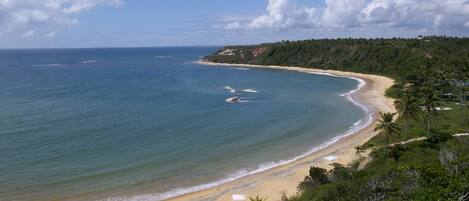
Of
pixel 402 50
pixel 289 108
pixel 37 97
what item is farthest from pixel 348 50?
pixel 37 97

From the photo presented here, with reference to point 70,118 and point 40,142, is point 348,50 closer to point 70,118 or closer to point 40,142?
point 70,118

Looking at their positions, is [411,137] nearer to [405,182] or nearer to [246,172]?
[246,172]

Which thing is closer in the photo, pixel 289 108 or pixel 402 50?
pixel 289 108

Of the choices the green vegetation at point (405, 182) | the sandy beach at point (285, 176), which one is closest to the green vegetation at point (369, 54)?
the sandy beach at point (285, 176)

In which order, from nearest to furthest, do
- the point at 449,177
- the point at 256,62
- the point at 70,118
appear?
the point at 449,177 < the point at 70,118 < the point at 256,62

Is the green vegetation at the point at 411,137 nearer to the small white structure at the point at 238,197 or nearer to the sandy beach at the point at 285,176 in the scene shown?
the sandy beach at the point at 285,176

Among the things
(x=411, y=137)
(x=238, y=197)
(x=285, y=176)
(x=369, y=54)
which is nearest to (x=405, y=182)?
(x=238, y=197)
